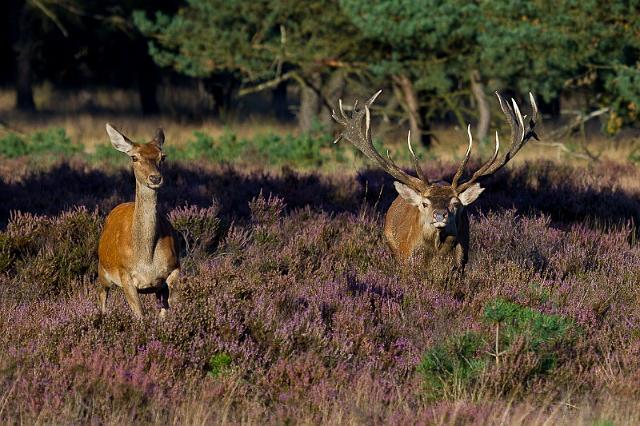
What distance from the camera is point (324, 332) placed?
20.1 ft

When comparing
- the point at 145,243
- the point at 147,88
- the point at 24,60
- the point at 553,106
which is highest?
the point at 145,243

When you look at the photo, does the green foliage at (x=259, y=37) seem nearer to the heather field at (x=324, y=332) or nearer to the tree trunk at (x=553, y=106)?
the tree trunk at (x=553, y=106)

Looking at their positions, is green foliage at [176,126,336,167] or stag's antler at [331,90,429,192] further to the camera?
green foliage at [176,126,336,167]

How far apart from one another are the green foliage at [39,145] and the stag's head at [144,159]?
37.4ft

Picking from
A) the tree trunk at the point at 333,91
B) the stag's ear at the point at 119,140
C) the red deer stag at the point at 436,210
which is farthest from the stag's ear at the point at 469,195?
the tree trunk at the point at 333,91

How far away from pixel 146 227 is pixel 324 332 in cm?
142

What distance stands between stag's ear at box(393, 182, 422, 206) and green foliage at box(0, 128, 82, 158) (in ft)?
36.3

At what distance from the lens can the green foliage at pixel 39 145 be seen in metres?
Answer: 18.6

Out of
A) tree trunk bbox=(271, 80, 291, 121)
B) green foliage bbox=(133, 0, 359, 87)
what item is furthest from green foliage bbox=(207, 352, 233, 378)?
tree trunk bbox=(271, 80, 291, 121)

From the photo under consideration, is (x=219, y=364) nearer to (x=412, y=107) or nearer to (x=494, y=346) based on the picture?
(x=494, y=346)

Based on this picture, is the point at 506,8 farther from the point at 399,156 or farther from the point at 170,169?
the point at 170,169

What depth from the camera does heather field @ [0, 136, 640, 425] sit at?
5.16 m

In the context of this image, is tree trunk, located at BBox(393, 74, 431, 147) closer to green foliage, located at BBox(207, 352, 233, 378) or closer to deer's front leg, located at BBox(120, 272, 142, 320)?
deer's front leg, located at BBox(120, 272, 142, 320)

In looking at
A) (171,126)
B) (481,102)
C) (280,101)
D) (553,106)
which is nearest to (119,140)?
(481,102)
